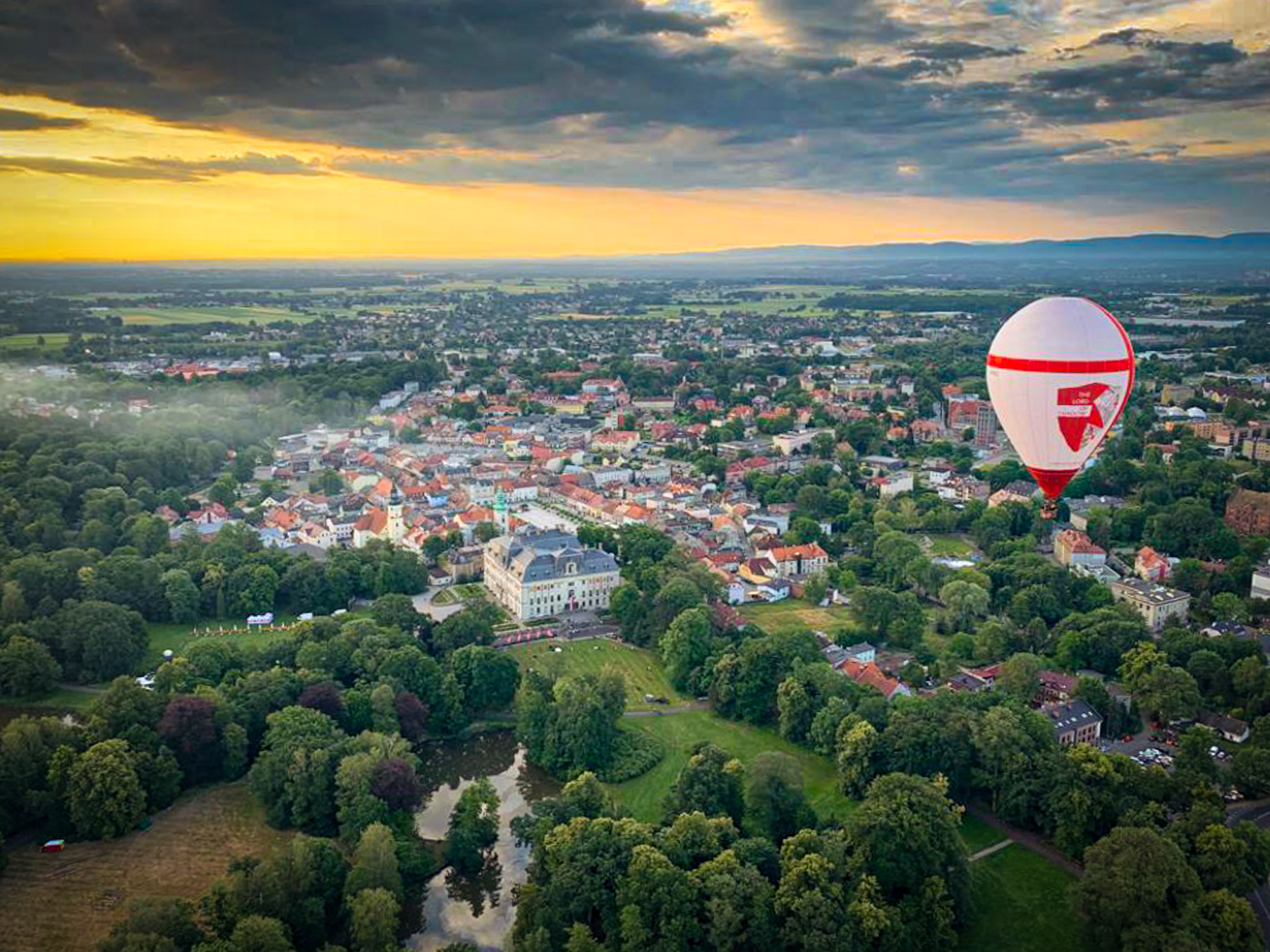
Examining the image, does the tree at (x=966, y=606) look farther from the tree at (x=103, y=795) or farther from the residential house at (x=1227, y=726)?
the tree at (x=103, y=795)

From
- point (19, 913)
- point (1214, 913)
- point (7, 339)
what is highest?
point (7, 339)

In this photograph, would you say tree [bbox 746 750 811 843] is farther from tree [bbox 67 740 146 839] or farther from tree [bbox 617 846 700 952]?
tree [bbox 67 740 146 839]

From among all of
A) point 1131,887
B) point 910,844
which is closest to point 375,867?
point 910,844

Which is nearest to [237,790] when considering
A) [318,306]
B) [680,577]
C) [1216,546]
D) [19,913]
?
[19,913]

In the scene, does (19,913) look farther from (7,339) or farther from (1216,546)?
(7,339)

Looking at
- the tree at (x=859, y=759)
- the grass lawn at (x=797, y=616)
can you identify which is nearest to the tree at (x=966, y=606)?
the grass lawn at (x=797, y=616)

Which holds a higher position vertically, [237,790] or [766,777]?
[766,777]
